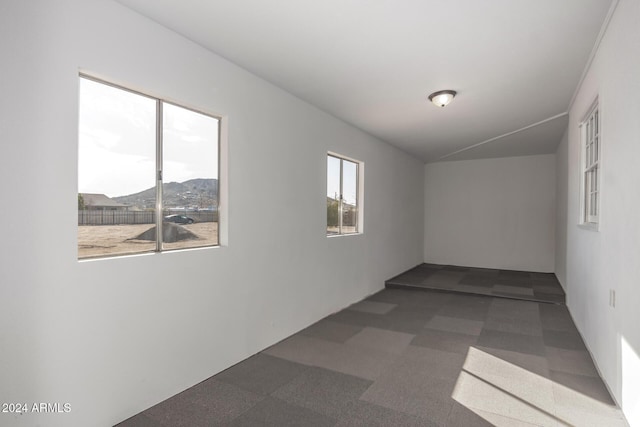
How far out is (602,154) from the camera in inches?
110

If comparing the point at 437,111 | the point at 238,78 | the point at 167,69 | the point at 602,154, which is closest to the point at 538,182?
the point at 437,111

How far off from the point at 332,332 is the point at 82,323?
8.23 feet

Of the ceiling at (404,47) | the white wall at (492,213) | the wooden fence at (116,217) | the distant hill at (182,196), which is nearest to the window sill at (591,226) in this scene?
the ceiling at (404,47)

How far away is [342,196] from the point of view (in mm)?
5160

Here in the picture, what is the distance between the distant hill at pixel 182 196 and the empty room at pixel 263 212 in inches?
0.6

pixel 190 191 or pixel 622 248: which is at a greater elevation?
pixel 190 191

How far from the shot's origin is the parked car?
2.72m

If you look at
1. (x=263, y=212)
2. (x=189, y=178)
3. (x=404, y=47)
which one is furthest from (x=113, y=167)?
(x=404, y=47)

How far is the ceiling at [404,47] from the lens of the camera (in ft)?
7.64

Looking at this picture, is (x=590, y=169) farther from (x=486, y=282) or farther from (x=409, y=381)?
(x=486, y=282)

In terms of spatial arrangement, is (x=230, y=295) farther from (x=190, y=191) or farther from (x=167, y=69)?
(x=167, y=69)

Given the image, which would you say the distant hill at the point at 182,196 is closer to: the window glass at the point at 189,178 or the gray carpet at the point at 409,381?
the window glass at the point at 189,178

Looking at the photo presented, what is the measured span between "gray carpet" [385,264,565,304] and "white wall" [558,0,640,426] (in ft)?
7.93

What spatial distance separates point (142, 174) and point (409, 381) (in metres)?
2.50
